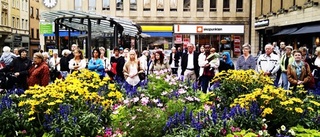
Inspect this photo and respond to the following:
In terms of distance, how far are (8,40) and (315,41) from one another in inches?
1450

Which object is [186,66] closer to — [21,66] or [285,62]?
[285,62]

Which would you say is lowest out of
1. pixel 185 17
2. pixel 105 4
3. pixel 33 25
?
pixel 185 17

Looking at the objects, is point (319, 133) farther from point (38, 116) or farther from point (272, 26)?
point (272, 26)

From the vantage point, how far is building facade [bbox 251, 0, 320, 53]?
30.2 m

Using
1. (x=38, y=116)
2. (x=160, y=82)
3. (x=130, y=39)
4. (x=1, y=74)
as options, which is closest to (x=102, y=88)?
(x=160, y=82)

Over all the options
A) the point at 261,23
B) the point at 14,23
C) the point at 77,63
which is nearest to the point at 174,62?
the point at 77,63

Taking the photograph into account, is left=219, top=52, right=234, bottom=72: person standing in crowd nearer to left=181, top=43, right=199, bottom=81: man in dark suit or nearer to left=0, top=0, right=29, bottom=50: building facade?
left=181, top=43, right=199, bottom=81: man in dark suit

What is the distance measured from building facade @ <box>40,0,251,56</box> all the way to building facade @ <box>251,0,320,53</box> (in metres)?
2.66

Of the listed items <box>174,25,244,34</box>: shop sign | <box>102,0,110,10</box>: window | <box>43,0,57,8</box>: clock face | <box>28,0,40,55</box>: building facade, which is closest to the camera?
<box>43,0,57,8</box>: clock face

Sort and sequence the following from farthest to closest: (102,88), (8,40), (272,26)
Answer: (8,40)
(272,26)
(102,88)

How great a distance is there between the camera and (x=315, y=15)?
29562mm

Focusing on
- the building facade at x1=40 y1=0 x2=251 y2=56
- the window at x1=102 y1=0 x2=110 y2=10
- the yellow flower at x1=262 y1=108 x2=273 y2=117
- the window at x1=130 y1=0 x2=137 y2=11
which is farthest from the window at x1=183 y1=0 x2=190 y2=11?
the yellow flower at x1=262 y1=108 x2=273 y2=117

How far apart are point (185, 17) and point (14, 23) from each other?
22351 mm

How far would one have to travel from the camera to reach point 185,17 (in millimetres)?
48812
